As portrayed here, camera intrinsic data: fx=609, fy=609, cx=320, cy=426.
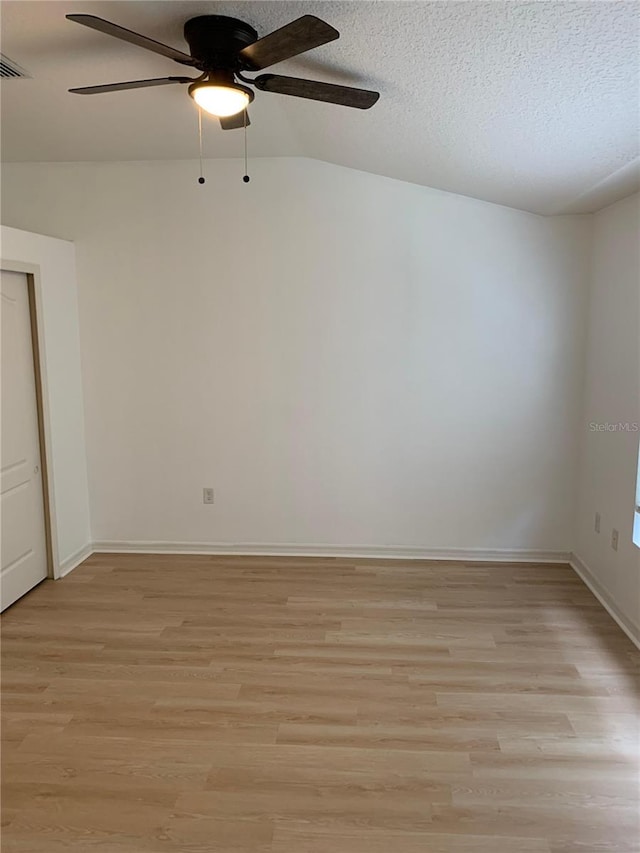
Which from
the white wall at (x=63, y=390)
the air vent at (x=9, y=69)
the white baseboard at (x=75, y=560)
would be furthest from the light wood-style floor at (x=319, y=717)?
the air vent at (x=9, y=69)

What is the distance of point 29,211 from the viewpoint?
13.8 feet

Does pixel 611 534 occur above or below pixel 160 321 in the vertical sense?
below

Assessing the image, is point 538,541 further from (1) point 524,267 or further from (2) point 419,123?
(2) point 419,123

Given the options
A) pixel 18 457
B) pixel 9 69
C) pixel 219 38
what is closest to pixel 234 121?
pixel 219 38

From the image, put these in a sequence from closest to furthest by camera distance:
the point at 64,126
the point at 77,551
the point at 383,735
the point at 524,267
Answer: the point at 383,735 < the point at 64,126 < the point at 524,267 < the point at 77,551

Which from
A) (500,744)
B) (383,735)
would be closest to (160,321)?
(383,735)

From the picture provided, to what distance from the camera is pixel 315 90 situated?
2.16m

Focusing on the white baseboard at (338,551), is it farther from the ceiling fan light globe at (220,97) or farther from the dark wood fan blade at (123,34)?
the dark wood fan blade at (123,34)

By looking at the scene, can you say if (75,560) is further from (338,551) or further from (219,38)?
(219,38)

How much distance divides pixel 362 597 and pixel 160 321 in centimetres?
232

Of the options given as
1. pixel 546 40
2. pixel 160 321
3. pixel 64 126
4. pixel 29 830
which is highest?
pixel 64 126

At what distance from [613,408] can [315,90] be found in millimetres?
2527

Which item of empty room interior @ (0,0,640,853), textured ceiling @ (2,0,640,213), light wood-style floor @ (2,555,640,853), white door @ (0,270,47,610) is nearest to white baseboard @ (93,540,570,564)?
empty room interior @ (0,0,640,853)

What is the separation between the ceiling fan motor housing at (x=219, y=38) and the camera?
2076mm
